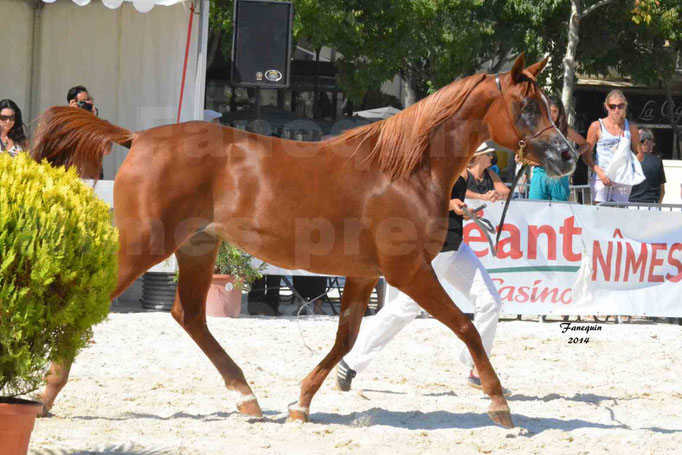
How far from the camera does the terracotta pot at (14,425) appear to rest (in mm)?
3512

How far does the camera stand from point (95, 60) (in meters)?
11.1

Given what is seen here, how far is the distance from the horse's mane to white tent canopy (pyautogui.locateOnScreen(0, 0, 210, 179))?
546 cm

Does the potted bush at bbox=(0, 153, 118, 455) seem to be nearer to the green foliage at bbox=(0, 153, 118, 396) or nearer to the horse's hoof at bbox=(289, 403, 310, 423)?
the green foliage at bbox=(0, 153, 118, 396)

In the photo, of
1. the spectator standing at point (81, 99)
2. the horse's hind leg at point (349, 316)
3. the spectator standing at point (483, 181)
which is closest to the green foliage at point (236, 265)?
the spectator standing at point (81, 99)

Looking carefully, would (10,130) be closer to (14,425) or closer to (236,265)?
(236,265)

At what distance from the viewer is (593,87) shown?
25.2 meters

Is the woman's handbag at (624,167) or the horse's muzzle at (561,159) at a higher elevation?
the woman's handbag at (624,167)

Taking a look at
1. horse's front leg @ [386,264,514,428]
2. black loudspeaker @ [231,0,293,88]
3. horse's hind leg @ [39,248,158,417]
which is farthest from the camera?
black loudspeaker @ [231,0,293,88]

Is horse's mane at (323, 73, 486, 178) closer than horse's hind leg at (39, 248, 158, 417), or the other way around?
horse's hind leg at (39, 248, 158, 417)

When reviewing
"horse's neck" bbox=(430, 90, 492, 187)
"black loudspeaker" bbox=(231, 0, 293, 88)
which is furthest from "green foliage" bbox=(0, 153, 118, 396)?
"black loudspeaker" bbox=(231, 0, 293, 88)

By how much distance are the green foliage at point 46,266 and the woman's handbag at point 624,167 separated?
6942mm

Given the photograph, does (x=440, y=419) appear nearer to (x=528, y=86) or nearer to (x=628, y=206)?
(x=528, y=86)

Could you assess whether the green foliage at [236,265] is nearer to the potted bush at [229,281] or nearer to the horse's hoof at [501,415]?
the potted bush at [229,281]

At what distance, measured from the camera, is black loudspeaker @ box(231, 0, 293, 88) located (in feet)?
37.1
